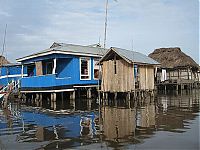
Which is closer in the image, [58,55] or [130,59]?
[130,59]

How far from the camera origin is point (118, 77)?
72.6 feet

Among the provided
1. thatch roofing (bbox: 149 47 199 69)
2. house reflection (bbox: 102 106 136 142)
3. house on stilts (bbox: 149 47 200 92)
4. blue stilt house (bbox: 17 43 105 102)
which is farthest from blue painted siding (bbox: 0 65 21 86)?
thatch roofing (bbox: 149 47 199 69)

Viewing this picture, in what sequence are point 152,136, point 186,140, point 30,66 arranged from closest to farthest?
point 186,140 < point 152,136 < point 30,66

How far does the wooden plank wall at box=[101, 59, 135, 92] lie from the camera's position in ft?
71.6

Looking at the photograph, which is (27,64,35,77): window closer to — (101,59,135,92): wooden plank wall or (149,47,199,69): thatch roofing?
(101,59,135,92): wooden plank wall

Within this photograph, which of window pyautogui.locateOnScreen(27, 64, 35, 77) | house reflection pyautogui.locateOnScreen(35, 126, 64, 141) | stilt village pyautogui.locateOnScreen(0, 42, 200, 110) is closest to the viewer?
house reflection pyautogui.locateOnScreen(35, 126, 64, 141)

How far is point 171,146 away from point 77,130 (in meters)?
4.08

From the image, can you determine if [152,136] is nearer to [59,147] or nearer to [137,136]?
[137,136]

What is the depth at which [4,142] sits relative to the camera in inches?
373

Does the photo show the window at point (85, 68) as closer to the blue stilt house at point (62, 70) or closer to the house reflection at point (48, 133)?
the blue stilt house at point (62, 70)

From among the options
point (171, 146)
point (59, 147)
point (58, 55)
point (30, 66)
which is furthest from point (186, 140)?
point (30, 66)

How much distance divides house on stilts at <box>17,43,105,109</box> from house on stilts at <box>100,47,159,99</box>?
2.99 meters

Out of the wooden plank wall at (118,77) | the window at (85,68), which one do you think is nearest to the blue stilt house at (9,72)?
the window at (85,68)

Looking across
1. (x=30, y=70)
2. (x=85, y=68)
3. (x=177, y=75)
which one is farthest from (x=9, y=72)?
(x=177, y=75)
